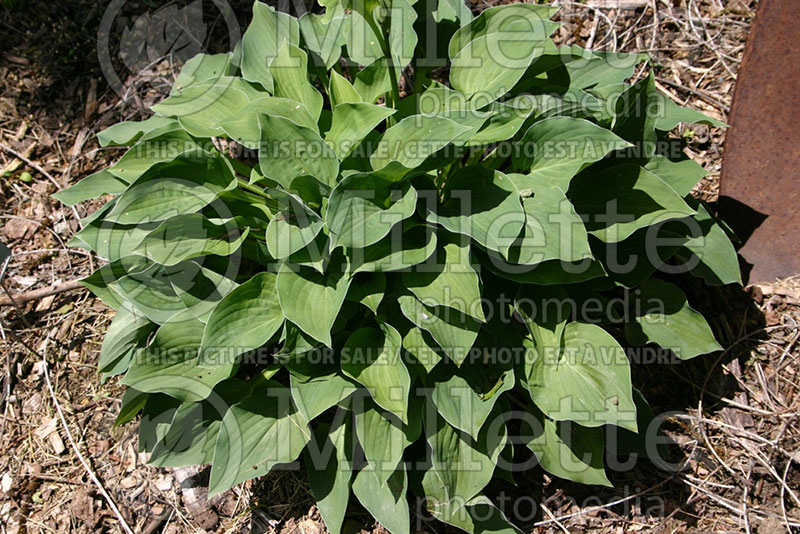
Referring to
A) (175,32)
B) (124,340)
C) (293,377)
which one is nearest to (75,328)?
(124,340)

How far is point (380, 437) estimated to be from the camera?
199 cm

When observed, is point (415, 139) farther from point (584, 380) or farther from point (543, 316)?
point (584, 380)

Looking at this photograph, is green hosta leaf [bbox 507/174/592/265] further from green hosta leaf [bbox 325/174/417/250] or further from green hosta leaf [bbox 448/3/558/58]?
green hosta leaf [bbox 448/3/558/58]

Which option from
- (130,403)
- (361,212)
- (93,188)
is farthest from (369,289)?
(93,188)

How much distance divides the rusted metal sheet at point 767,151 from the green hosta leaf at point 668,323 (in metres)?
0.70

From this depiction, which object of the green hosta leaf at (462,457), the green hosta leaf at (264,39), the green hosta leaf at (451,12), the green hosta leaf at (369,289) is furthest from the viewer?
the green hosta leaf at (451,12)

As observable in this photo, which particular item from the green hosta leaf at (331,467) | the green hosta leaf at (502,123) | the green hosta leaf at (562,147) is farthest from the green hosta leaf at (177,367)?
the green hosta leaf at (562,147)

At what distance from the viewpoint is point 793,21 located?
Answer: 2.33m

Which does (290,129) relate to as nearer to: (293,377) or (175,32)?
(293,377)

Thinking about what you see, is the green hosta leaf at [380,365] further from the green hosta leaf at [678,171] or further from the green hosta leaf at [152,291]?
the green hosta leaf at [678,171]

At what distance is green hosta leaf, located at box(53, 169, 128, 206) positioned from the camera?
2189mm

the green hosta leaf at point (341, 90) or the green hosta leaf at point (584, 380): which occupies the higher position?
the green hosta leaf at point (341, 90)

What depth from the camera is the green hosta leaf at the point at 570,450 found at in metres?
2.08

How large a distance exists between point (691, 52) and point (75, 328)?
3.30 m
